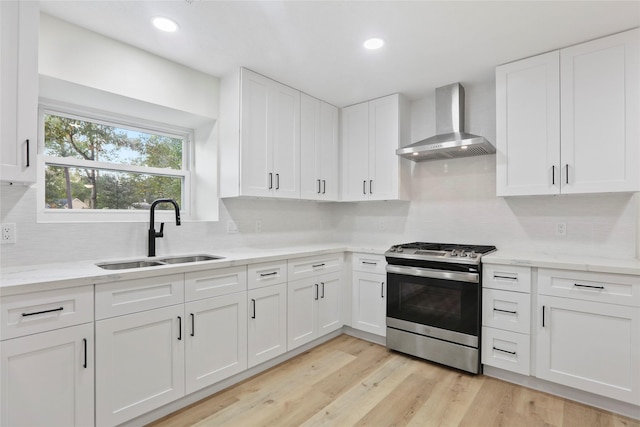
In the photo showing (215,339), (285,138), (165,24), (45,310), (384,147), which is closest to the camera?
(45,310)

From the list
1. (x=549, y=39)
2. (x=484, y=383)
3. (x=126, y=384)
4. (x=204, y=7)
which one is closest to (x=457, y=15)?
(x=549, y=39)

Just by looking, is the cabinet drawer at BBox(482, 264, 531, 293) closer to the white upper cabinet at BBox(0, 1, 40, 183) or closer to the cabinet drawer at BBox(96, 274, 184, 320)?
the cabinet drawer at BBox(96, 274, 184, 320)

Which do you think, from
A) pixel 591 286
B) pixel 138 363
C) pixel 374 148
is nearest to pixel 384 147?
pixel 374 148

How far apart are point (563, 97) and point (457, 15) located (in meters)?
1.08

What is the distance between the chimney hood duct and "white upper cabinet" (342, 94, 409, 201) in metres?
0.25

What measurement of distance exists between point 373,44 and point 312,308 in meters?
2.22

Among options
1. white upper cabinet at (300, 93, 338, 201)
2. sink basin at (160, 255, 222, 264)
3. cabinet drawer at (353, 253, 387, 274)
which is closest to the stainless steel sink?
sink basin at (160, 255, 222, 264)

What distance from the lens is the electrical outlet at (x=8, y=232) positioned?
188 centimetres

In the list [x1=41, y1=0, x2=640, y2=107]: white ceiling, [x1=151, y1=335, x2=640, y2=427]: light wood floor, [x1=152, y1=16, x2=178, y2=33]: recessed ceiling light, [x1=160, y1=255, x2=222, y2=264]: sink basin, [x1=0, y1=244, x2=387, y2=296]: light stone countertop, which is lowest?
[x1=151, y1=335, x2=640, y2=427]: light wood floor

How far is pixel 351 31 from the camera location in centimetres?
218

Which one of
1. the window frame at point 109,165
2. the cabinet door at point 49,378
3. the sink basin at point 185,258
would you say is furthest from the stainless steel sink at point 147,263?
the cabinet door at point 49,378

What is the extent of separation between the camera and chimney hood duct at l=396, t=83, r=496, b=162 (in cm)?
279

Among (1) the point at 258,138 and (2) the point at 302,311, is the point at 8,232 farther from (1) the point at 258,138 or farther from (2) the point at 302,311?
(2) the point at 302,311

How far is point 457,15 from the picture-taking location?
2006mm
